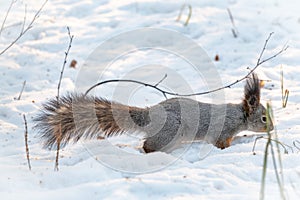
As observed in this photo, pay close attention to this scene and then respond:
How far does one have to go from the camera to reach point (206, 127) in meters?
4.00

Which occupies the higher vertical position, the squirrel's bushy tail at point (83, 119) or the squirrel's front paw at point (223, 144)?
the squirrel's bushy tail at point (83, 119)

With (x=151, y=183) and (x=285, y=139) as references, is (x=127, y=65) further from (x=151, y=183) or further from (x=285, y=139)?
(x=151, y=183)

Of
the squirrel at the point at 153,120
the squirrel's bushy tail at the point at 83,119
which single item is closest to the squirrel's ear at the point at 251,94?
the squirrel at the point at 153,120

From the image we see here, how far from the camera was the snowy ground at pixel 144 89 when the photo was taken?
9.66 ft

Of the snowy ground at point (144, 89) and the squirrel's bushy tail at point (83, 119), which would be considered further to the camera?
the squirrel's bushy tail at point (83, 119)

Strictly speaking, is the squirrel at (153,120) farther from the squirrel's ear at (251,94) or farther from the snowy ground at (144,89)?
the snowy ground at (144,89)

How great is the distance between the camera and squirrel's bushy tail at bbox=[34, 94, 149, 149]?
11.1 feet

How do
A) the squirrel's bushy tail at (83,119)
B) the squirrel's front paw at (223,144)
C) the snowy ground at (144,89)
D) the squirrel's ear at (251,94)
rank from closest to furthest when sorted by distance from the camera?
the snowy ground at (144,89)
the squirrel's bushy tail at (83,119)
the squirrel's ear at (251,94)
the squirrel's front paw at (223,144)

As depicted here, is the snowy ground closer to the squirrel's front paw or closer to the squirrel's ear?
the squirrel's front paw

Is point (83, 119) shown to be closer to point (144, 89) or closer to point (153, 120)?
point (153, 120)

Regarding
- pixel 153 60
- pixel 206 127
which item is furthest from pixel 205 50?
pixel 206 127

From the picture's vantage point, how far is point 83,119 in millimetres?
3527

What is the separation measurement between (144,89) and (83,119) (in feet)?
4.43

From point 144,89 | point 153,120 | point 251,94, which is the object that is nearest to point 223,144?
point 251,94
